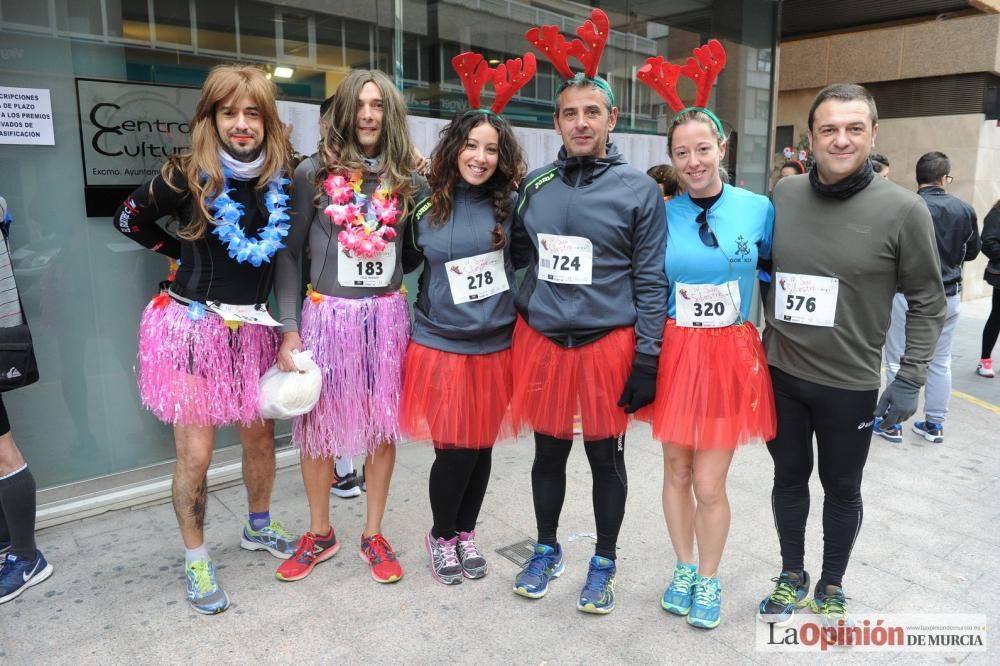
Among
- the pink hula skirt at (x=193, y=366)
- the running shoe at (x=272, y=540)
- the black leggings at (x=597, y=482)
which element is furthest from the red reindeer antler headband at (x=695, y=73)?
the running shoe at (x=272, y=540)

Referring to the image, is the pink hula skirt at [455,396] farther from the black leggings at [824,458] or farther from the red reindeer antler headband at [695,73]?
the red reindeer antler headband at [695,73]

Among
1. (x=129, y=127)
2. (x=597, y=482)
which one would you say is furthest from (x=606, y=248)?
(x=129, y=127)

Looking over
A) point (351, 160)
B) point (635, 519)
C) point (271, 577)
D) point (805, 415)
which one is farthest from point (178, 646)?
point (805, 415)

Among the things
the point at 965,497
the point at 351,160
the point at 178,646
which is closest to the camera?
the point at 178,646

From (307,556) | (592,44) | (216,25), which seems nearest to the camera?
(592,44)

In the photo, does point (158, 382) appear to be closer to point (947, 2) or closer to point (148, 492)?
point (148, 492)

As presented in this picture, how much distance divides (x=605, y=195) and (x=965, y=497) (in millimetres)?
2999

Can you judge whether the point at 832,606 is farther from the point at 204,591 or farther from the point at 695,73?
the point at 204,591

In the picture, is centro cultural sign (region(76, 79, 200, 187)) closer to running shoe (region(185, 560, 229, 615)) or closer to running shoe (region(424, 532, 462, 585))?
running shoe (region(185, 560, 229, 615))

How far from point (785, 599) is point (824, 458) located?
591 mm

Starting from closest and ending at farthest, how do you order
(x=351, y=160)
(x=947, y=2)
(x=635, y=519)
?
(x=351, y=160) < (x=635, y=519) < (x=947, y=2)

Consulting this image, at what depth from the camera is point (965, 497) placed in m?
Result: 4.16

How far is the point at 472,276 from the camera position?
2.93 meters

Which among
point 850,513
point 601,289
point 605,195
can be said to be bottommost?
point 850,513
